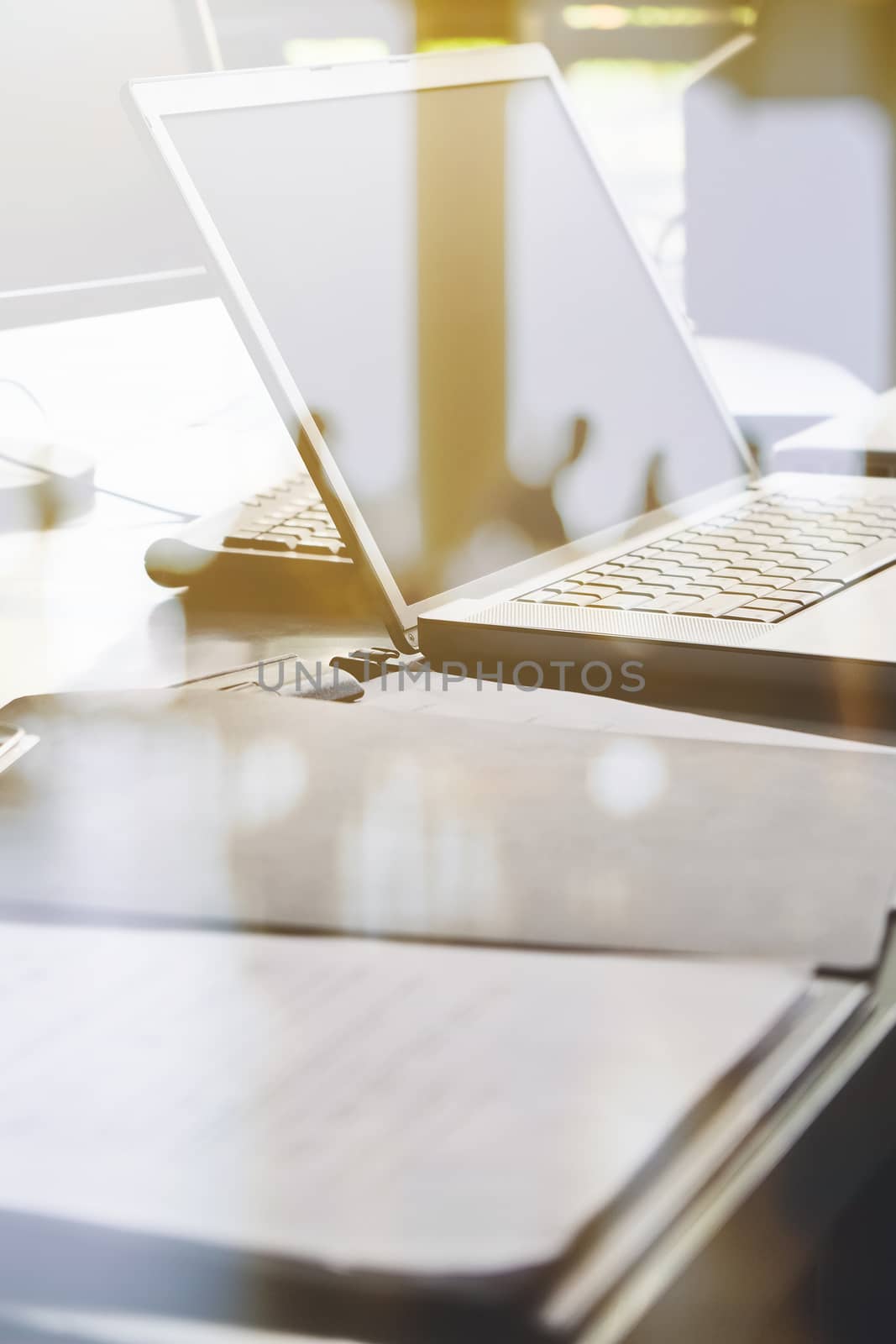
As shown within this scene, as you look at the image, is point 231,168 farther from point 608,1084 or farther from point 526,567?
point 608,1084

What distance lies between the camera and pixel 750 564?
0.73m

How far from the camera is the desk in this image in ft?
0.77

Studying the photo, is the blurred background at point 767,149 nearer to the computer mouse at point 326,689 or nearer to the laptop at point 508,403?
the laptop at point 508,403

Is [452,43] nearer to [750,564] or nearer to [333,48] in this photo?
[333,48]

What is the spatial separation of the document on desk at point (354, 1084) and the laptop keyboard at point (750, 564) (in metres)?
0.35

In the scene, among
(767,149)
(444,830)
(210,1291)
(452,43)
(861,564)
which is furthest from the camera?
(767,149)

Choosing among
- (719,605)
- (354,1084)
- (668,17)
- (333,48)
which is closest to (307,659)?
(719,605)

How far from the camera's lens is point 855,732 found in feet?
1.87

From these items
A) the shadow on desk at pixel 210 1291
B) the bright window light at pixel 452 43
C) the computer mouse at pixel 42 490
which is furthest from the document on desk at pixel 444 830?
the bright window light at pixel 452 43

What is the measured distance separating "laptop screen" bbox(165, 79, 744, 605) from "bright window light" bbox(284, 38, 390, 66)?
226 mm

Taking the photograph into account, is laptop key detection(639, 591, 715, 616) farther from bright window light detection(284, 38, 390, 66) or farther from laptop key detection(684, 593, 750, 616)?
bright window light detection(284, 38, 390, 66)

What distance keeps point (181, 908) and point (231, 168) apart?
1.47 feet

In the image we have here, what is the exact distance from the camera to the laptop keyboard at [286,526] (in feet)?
2.86

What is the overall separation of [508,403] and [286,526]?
19 centimetres
